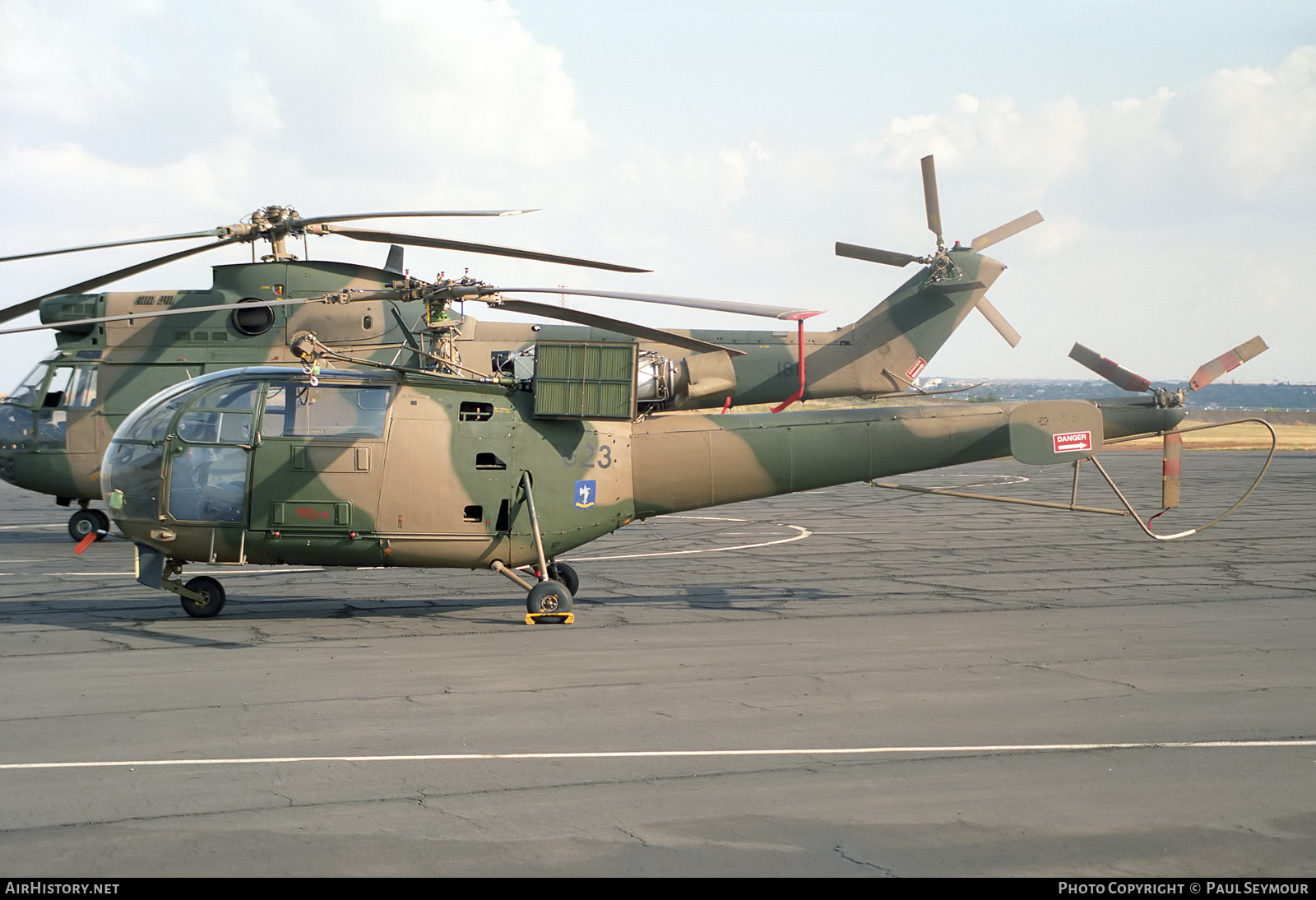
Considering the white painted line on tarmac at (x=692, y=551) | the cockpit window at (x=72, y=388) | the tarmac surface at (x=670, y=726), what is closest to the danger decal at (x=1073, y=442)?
the tarmac surface at (x=670, y=726)

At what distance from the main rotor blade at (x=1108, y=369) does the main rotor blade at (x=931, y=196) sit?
24.5 feet

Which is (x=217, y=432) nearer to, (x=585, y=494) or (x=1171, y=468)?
(x=585, y=494)

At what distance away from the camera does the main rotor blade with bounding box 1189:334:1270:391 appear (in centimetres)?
1298

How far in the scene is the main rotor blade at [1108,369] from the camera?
13.6 m

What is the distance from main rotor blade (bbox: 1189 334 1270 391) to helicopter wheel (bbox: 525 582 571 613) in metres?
7.62

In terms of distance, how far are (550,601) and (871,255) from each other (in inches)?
448

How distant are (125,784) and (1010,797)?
544 cm

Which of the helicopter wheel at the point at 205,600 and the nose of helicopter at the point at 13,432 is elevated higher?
the nose of helicopter at the point at 13,432

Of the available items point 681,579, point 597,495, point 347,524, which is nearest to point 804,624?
point 597,495

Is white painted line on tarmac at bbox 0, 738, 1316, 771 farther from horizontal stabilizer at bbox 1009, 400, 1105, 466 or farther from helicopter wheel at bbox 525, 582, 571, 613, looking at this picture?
horizontal stabilizer at bbox 1009, 400, 1105, 466

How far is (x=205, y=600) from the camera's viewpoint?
12719mm

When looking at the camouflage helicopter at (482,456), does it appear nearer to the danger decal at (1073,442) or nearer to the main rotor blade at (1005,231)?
the danger decal at (1073,442)

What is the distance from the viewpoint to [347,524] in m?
12.3
